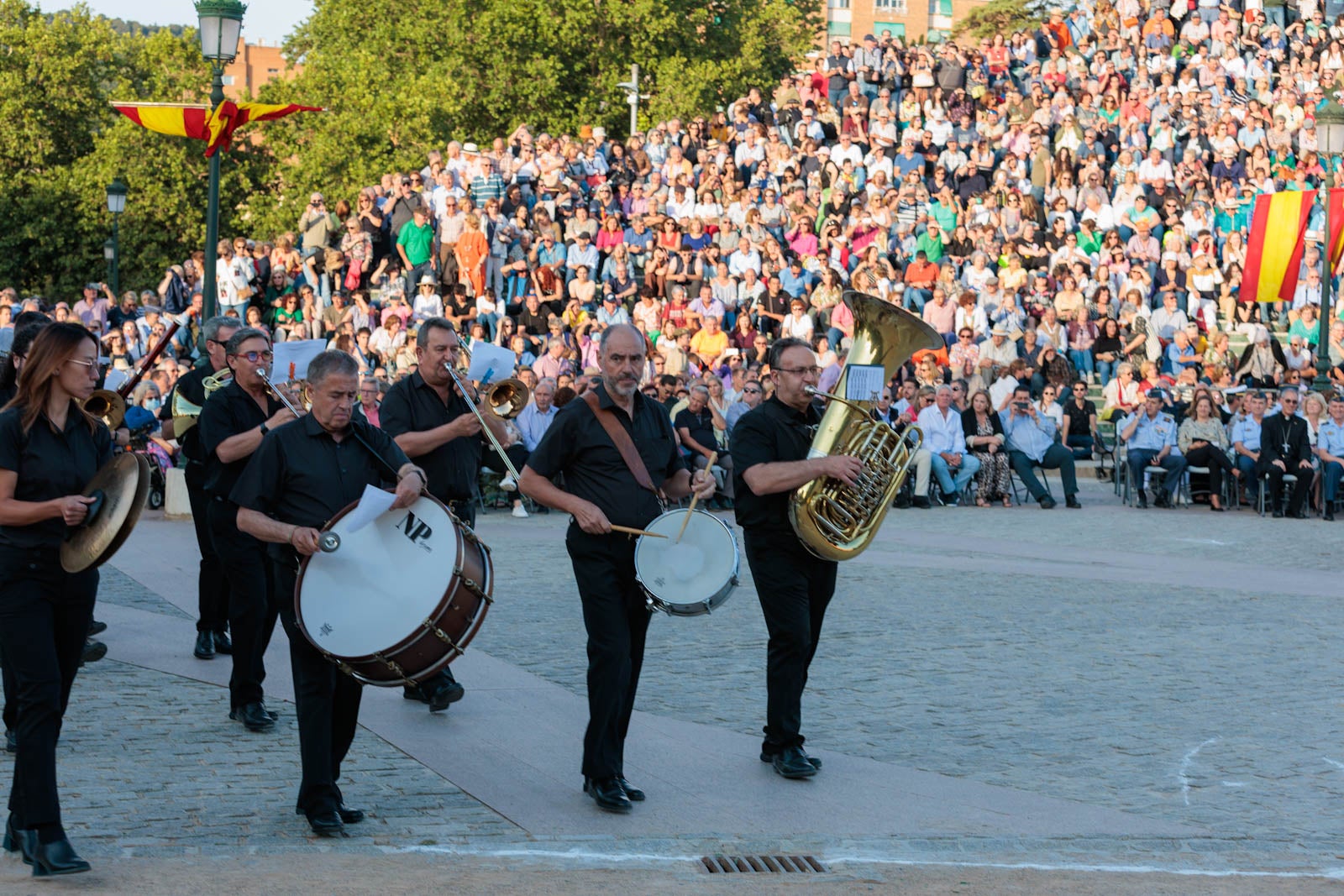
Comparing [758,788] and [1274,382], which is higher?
[1274,382]

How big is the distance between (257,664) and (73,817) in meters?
1.77

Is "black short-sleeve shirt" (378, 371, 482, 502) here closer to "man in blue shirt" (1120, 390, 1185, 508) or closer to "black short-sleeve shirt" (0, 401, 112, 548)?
"black short-sleeve shirt" (0, 401, 112, 548)

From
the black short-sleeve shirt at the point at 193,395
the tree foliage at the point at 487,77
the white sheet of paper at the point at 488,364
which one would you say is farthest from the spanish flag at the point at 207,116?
the tree foliage at the point at 487,77

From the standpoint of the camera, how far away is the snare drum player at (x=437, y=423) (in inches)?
330

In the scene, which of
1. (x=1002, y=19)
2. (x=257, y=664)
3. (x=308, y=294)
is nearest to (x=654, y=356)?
(x=308, y=294)

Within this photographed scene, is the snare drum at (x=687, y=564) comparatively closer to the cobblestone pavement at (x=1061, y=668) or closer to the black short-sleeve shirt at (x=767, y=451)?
the black short-sleeve shirt at (x=767, y=451)

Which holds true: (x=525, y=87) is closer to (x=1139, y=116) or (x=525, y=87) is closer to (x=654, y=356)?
(x=1139, y=116)

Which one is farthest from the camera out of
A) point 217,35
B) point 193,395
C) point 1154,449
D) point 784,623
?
point 1154,449

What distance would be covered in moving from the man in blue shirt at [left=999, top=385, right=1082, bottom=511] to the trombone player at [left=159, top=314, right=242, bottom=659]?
12309mm

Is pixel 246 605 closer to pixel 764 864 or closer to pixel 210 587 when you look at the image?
pixel 210 587

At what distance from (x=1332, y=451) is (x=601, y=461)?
14633 mm

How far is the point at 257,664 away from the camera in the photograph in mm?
8109

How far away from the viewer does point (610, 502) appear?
276 inches

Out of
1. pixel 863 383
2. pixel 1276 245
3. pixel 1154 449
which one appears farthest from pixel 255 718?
pixel 1276 245
